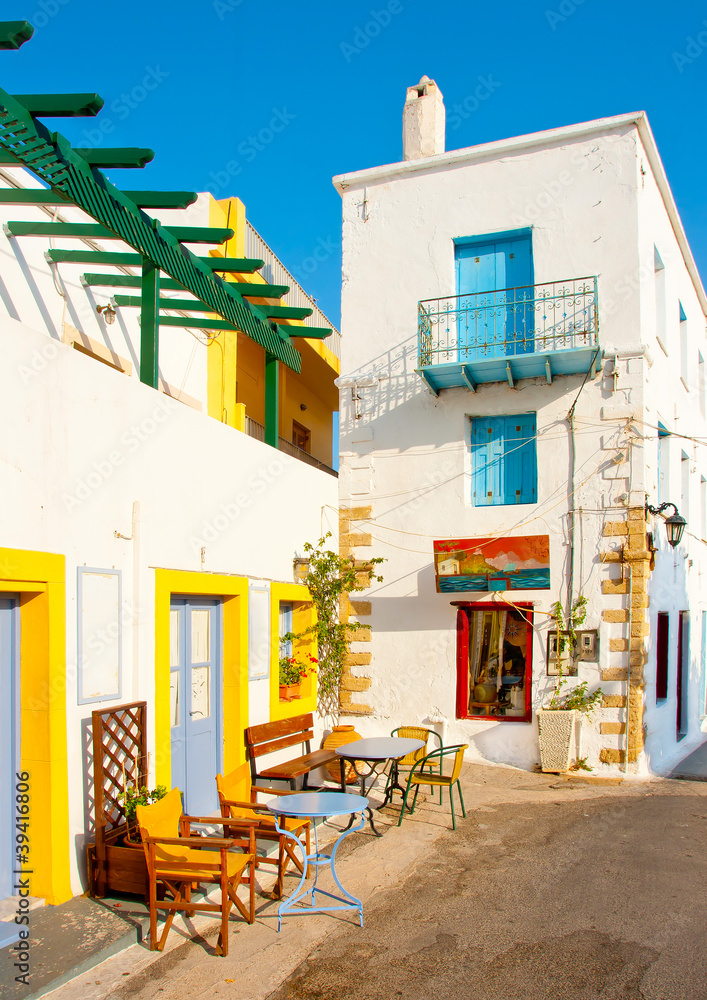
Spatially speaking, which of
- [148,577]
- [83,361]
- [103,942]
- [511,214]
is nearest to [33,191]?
[83,361]

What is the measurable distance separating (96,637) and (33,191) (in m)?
3.50

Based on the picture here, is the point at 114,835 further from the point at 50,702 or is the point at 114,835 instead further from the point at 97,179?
the point at 97,179

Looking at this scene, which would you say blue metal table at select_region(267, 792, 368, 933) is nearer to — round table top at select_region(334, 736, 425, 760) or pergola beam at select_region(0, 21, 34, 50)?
round table top at select_region(334, 736, 425, 760)

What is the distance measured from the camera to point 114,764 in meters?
5.66

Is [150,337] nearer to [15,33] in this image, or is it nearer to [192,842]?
[15,33]

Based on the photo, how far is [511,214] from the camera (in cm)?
1103

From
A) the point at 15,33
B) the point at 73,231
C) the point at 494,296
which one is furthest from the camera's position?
the point at 494,296

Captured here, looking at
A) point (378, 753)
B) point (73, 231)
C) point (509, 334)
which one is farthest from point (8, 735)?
point (509, 334)

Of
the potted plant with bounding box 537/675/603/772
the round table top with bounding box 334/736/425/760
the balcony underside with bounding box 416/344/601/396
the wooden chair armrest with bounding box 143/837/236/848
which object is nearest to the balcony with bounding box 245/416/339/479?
the balcony underside with bounding box 416/344/601/396

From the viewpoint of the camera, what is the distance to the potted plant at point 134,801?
549 centimetres

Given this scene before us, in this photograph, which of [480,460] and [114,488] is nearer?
[114,488]

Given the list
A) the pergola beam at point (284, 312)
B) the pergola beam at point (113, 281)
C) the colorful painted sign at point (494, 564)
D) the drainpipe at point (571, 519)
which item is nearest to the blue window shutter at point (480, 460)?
the colorful painted sign at point (494, 564)

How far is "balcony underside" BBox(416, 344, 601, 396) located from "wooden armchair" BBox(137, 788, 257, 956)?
663 centimetres

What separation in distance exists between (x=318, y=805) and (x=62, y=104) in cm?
497
